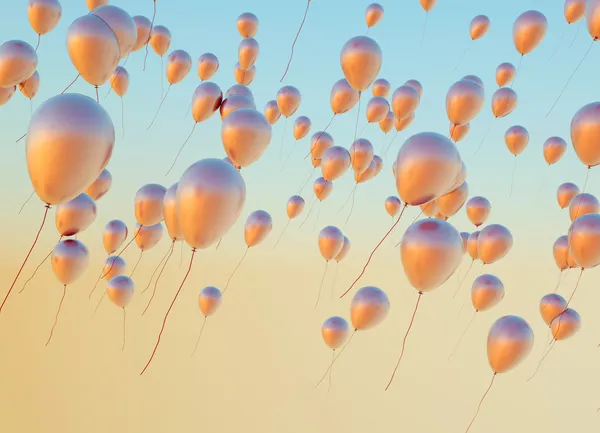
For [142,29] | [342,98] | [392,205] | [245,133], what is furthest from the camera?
[392,205]

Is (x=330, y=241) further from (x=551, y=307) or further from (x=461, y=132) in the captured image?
(x=551, y=307)

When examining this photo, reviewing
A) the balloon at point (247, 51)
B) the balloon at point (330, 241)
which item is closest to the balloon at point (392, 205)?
the balloon at point (330, 241)

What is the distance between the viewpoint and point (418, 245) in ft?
5.02

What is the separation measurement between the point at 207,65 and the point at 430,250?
1854mm

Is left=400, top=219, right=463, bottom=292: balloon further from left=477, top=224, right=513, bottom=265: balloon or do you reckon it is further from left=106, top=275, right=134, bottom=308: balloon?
left=106, top=275, right=134, bottom=308: balloon

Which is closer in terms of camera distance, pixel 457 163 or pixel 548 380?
pixel 457 163

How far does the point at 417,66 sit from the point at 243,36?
112cm

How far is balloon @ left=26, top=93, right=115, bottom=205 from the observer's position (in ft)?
3.94

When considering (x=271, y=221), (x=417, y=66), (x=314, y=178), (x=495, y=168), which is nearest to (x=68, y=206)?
(x=271, y=221)

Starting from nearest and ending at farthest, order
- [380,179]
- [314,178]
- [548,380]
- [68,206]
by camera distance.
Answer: [68,206] → [314,178] → [380,179] → [548,380]

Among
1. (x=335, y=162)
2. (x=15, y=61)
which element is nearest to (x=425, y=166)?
(x=335, y=162)

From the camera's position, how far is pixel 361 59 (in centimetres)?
221

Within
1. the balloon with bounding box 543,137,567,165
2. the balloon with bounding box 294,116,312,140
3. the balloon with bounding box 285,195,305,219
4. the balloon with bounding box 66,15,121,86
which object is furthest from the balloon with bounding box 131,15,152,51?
the balloon with bounding box 543,137,567,165

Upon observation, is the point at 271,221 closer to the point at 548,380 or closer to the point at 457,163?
the point at 457,163
